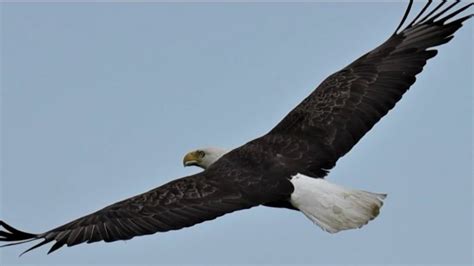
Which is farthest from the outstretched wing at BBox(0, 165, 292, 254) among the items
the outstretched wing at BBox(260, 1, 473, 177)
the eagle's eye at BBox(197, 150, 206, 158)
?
the eagle's eye at BBox(197, 150, 206, 158)

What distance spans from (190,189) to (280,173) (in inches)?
31.9

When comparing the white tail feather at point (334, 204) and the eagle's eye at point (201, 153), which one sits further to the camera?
the eagle's eye at point (201, 153)

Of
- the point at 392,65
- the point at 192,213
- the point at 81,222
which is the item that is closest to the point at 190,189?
the point at 192,213

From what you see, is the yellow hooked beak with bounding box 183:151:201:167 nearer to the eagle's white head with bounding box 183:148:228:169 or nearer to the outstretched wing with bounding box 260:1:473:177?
the eagle's white head with bounding box 183:148:228:169

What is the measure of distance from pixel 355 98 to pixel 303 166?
3.50 ft

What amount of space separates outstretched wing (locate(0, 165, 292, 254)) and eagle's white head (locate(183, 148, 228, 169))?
100 cm

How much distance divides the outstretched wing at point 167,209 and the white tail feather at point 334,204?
163 millimetres

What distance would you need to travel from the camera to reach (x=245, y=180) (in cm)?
1124

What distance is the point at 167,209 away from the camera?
11.0m

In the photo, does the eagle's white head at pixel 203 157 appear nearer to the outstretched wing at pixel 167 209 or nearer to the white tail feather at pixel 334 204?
the outstretched wing at pixel 167 209

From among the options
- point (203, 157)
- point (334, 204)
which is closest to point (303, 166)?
point (334, 204)

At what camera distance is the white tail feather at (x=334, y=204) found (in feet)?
36.6

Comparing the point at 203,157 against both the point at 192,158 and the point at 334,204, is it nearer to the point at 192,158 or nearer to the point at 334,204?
the point at 192,158

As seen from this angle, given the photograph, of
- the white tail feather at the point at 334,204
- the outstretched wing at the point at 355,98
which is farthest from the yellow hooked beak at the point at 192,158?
the white tail feather at the point at 334,204
